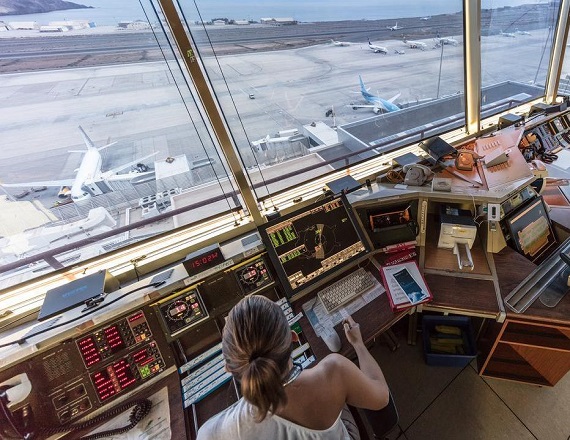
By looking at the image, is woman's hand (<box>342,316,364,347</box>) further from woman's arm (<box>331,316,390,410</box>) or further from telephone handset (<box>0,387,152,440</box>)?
telephone handset (<box>0,387,152,440</box>)

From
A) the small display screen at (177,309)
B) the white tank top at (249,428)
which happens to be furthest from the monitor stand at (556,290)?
the small display screen at (177,309)

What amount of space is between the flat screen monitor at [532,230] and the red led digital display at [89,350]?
7.12 feet

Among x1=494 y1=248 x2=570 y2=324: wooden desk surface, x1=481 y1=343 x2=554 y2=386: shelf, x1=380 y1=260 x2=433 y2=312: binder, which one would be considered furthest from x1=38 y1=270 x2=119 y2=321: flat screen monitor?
x1=481 y1=343 x2=554 y2=386: shelf

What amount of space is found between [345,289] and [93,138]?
1866 mm

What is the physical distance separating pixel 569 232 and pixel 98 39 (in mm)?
3051

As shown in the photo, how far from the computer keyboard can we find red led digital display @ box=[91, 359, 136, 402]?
95 cm

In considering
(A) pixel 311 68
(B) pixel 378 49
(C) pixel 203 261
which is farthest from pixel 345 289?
(B) pixel 378 49

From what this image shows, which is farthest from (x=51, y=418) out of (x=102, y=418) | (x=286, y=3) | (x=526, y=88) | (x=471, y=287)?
(x=526, y=88)

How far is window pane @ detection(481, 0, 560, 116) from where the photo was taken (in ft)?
7.19

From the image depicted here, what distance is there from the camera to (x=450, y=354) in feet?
5.40

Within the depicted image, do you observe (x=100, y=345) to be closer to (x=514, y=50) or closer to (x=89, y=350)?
(x=89, y=350)

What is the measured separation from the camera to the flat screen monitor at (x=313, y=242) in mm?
1291

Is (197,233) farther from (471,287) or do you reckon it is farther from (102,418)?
(471,287)

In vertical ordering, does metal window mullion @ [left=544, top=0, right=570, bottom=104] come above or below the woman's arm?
above
